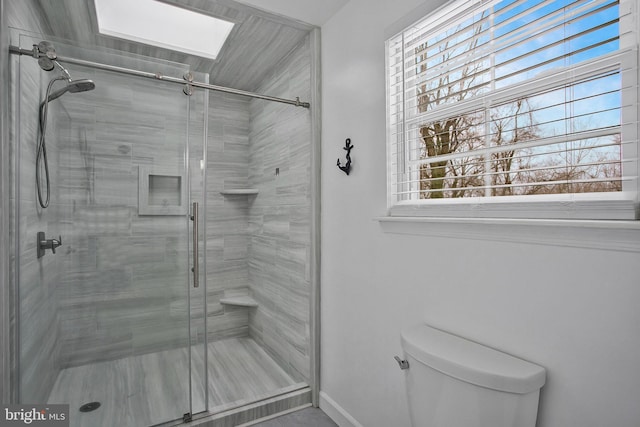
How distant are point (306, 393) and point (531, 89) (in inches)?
76.4

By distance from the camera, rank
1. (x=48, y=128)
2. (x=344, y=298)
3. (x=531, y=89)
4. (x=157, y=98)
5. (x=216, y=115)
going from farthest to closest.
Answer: (x=216, y=115) → (x=344, y=298) → (x=157, y=98) → (x=48, y=128) → (x=531, y=89)

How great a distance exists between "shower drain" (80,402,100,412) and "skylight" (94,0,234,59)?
2.03 metres

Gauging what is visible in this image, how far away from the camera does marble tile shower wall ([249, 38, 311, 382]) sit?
7.51 feet

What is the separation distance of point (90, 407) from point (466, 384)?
1.60 metres

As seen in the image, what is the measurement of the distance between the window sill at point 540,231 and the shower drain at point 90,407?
5.26 ft

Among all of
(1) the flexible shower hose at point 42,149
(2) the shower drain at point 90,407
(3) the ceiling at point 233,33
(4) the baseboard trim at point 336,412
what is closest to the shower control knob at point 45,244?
(1) the flexible shower hose at point 42,149

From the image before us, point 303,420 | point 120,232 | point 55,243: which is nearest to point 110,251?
point 120,232

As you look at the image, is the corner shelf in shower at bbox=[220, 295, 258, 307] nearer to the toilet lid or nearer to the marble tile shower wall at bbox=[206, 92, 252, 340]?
the marble tile shower wall at bbox=[206, 92, 252, 340]

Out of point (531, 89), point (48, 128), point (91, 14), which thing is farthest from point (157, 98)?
point (531, 89)

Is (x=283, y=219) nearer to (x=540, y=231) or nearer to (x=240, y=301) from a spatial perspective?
(x=240, y=301)

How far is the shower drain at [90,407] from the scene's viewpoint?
1.55m

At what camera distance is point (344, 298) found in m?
1.89

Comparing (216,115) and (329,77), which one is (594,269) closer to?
(329,77)

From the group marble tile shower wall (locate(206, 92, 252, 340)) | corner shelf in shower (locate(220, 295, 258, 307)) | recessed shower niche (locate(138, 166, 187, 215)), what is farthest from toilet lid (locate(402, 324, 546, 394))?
marble tile shower wall (locate(206, 92, 252, 340))
